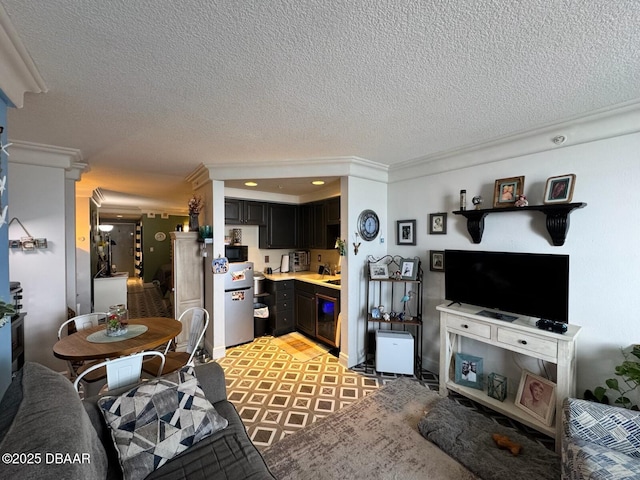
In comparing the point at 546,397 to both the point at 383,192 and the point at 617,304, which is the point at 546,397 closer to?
the point at 617,304

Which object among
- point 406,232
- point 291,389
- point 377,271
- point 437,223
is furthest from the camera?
point 406,232

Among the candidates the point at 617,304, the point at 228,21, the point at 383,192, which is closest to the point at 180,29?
the point at 228,21

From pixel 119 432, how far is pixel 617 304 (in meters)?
3.22

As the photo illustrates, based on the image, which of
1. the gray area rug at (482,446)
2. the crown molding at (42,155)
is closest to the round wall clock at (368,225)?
the gray area rug at (482,446)

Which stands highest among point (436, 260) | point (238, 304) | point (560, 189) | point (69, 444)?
point (560, 189)

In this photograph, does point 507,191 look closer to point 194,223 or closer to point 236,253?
point 236,253

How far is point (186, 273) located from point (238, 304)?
2.67 ft

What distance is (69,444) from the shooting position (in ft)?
3.01

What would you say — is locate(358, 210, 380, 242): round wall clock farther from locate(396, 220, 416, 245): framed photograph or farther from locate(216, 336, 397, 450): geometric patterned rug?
locate(216, 336, 397, 450): geometric patterned rug

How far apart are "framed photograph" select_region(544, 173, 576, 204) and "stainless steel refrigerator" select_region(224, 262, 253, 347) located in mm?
3407

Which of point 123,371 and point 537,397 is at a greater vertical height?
point 123,371

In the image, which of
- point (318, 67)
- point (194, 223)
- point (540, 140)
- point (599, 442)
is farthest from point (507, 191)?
point (194, 223)

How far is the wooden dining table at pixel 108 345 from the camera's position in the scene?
6.04 ft

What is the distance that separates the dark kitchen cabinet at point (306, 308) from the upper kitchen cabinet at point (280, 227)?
83 centimetres
